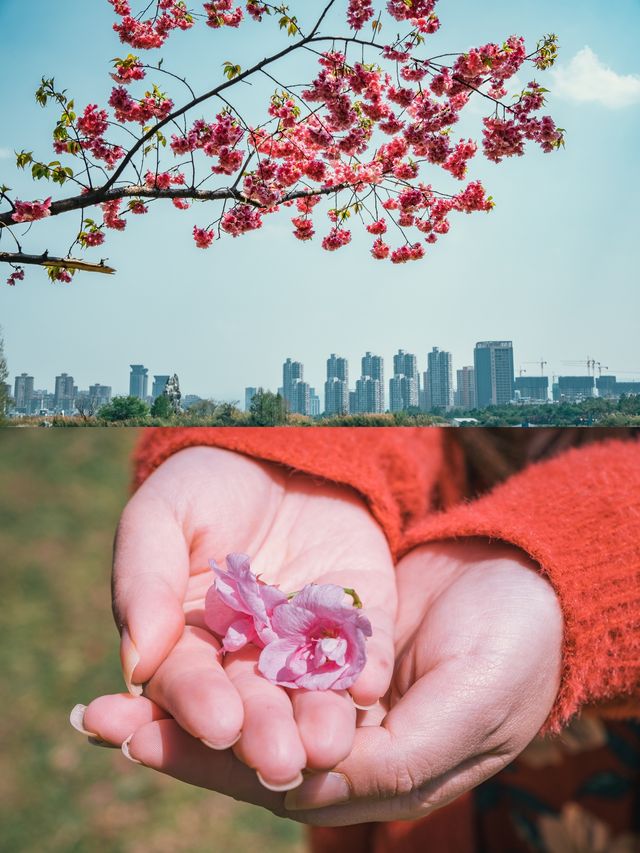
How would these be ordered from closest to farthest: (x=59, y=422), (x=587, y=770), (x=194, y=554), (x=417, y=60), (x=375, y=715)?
1. (x=375, y=715)
2. (x=194, y=554)
3. (x=587, y=770)
4. (x=59, y=422)
5. (x=417, y=60)

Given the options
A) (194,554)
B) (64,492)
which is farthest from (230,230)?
(194,554)

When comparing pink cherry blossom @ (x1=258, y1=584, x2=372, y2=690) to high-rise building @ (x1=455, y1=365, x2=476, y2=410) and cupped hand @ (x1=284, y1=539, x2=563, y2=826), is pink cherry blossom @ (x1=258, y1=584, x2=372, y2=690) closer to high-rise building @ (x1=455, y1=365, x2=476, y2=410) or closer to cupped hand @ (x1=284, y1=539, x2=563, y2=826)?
cupped hand @ (x1=284, y1=539, x2=563, y2=826)

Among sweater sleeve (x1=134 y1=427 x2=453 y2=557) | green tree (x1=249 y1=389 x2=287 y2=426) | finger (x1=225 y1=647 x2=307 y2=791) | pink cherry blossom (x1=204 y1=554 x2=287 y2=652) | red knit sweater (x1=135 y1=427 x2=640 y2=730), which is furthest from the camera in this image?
green tree (x1=249 y1=389 x2=287 y2=426)

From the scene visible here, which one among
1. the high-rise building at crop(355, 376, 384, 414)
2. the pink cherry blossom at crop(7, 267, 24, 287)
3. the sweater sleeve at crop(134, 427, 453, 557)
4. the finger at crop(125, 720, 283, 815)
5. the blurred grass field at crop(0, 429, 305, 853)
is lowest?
the blurred grass field at crop(0, 429, 305, 853)

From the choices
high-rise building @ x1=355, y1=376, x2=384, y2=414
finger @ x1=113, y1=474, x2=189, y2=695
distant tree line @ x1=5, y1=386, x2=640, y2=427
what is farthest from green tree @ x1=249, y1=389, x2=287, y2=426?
finger @ x1=113, y1=474, x2=189, y2=695

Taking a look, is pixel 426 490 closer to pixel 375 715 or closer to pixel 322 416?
pixel 322 416
